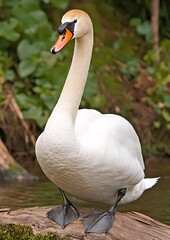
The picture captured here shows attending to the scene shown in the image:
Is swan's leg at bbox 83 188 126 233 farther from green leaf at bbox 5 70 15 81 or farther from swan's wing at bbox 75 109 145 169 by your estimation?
green leaf at bbox 5 70 15 81

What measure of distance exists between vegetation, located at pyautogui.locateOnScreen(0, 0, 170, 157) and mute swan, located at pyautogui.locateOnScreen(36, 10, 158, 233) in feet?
14.1

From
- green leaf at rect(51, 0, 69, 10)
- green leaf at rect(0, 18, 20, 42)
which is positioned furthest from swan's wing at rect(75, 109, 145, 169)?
green leaf at rect(51, 0, 69, 10)

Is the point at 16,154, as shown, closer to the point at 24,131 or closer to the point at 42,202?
the point at 24,131

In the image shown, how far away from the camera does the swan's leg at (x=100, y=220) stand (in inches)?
213

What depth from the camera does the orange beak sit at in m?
5.02

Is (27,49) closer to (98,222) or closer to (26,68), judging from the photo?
(26,68)

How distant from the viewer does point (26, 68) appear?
1043 cm

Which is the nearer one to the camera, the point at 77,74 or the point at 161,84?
the point at 77,74

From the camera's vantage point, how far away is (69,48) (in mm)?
11039

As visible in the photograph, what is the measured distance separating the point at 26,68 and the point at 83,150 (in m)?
5.43

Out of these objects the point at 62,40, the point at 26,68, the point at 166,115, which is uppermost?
the point at 62,40

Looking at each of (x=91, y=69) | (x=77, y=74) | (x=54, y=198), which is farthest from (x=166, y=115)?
(x=77, y=74)

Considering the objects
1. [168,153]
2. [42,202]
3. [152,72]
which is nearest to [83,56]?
[42,202]

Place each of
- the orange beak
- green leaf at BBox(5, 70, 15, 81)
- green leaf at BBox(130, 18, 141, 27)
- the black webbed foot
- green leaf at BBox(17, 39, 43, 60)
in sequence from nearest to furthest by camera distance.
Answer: the orange beak, the black webbed foot, green leaf at BBox(5, 70, 15, 81), green leaf at BBox(17, 39, 43, 60), green leaf at BBox(130, 18, 141, 27)
